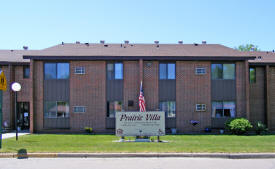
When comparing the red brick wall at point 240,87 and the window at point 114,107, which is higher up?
the red brick wall at point 240,87

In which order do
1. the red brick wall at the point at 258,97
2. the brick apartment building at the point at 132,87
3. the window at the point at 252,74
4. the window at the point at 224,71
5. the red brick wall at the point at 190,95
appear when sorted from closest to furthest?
the brick apartment building at the point at 132,87 → the red brick wall at the point at 190,95 → the window at the point at 224,71 → the red brick wall at the point at 258,97 → the window at the point at 252,74

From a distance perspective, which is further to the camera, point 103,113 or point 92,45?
point 92,45

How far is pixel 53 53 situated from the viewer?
22141 mm

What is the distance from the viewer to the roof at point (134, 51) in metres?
21.7

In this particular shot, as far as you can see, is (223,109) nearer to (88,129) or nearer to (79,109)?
(88,129)

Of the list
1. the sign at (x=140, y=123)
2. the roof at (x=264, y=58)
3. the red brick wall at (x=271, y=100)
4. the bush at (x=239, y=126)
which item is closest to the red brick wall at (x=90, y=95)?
the sign at (x=140, y=123)

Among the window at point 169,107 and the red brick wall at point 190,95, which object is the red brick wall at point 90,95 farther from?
the red brick wall at point 190,95

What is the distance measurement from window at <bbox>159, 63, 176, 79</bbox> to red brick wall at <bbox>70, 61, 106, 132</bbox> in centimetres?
422

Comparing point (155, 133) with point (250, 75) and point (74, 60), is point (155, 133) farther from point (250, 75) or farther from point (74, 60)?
point (250, 75)

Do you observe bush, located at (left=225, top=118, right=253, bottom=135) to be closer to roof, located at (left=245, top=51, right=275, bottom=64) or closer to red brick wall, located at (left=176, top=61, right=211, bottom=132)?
red brick wall, located at (left=176, top=61, right=211, bottom=132)

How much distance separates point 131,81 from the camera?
22109 millimetres
